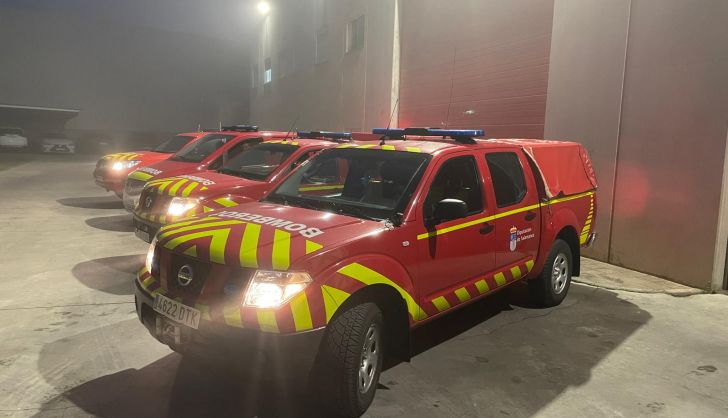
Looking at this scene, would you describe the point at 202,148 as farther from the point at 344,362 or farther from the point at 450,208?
the point at 344,362

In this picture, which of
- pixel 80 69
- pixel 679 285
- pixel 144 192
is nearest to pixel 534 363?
pixel 679 285

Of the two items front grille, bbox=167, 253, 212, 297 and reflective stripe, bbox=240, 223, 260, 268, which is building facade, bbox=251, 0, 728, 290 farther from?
front grille, bbox=167, 253, 212, 297

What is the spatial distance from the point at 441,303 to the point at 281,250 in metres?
1.44

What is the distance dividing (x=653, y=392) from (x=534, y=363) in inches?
33.0

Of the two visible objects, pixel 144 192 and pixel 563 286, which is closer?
pixel 563 286

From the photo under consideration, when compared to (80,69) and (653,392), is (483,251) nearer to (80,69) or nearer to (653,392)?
(653,392)

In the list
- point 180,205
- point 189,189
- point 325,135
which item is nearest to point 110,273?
point 180,205

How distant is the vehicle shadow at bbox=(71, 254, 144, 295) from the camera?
5.80 meters

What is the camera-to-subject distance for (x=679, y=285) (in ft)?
21.7

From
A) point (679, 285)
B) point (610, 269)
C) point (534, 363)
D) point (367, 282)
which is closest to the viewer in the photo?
point (367, 282)

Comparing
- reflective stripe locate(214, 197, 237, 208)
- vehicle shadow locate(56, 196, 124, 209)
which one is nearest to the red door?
reflective stripe locate(214, 197, 237, 208)

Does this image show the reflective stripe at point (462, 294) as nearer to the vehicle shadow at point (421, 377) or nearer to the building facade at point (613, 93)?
the vehicle shadow at point (421, 377)

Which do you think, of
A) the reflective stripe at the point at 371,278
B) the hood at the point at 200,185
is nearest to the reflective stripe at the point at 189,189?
the hood at the point at 200,185

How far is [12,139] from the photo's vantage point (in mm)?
28734
